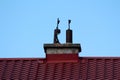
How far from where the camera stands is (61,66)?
17.9 meters

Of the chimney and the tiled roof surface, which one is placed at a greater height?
the chimney

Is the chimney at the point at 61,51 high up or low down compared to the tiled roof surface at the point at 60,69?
up

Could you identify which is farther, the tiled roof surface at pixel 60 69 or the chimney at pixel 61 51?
the chimney at pixel 61 51

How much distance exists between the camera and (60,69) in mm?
17703

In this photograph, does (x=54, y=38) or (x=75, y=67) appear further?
(x=54, y=38)

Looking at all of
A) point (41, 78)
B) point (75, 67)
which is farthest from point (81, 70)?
point (41, 78)

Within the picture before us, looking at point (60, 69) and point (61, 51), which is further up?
point (61, 51)

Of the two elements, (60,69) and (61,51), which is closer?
(60,69)

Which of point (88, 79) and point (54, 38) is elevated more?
point (54, 38)

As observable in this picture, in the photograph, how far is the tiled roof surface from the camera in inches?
676

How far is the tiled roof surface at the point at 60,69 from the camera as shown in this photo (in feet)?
56.3

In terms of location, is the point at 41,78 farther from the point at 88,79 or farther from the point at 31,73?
the point at 88,79

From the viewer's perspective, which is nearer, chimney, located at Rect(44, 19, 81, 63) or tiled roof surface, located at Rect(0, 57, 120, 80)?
tiled roof surface, located at Rect(0, 57, 120, 80)

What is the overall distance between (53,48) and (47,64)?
720mm
